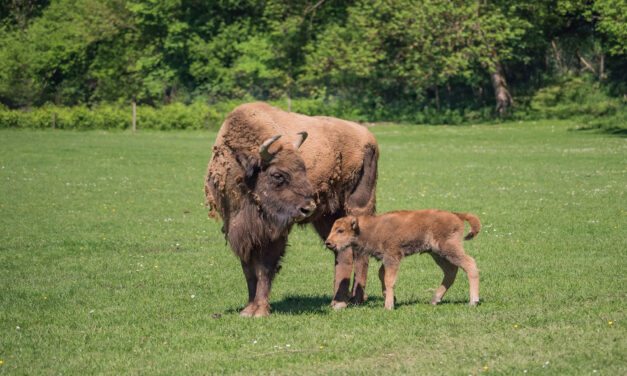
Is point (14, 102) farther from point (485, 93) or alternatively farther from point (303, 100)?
point (485, 93)

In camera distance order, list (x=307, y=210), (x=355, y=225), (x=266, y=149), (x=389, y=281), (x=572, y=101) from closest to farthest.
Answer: (x=307, y=210) < (x=266, y=149) < (x=389, y=281) < (x=355, y=225) < (x=572, y=101)

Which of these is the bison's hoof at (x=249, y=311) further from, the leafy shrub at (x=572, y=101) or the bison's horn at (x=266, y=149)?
the leafy shrub at (x=572, y=101)

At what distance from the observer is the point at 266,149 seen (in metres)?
9.09

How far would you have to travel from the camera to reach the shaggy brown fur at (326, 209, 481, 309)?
30.7ft

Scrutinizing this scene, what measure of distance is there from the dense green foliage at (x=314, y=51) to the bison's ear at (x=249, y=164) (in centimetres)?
3701

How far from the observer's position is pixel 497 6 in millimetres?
52906

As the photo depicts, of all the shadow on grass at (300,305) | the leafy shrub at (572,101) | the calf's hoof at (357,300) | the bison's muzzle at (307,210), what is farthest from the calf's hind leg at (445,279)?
the leafy shrub at (572,101)

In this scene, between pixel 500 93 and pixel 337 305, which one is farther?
pixel 500 93

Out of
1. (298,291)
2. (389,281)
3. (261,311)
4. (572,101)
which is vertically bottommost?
(298,291)

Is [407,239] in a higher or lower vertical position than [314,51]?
lower

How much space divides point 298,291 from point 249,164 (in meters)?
2.77

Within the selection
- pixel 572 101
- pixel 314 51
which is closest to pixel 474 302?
pixel 572 101

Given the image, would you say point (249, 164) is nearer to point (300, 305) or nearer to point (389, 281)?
point (300, 305)

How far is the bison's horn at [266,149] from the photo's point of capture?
29.5 ft
